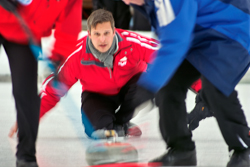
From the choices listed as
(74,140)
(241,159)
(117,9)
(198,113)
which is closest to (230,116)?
(241,159)

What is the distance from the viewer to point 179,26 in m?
1.74

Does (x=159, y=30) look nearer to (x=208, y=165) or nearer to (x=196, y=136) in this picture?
(x=208, y=165)

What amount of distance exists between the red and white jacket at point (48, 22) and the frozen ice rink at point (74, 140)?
56 cm

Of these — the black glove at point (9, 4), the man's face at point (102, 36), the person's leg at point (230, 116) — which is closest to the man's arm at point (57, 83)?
the man's face at point (102, 36)

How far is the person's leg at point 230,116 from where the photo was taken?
196 centimetres

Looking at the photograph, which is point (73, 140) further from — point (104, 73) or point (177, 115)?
point (177, 115)

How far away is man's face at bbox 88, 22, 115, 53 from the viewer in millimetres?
2551

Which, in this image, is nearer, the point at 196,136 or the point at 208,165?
the point at 208,165

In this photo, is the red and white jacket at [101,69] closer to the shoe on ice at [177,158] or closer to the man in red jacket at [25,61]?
the man in red jacket at [25,61]

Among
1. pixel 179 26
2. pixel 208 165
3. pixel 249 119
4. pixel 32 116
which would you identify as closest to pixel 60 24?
pixel 32 116

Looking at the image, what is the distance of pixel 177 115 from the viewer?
6.74ft

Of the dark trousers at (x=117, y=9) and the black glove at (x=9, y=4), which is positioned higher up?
the black glove at (x=9, y=4)

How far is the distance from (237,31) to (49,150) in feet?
3.94

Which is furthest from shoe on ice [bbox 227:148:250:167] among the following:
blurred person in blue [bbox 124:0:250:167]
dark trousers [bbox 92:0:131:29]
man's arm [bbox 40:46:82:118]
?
dark trousers [bbox 92:0:131:29]
